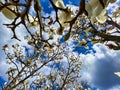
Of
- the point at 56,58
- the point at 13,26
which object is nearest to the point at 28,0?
the point at 13,26

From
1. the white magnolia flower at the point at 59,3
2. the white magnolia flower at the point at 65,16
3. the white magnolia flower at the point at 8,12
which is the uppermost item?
the white magnolia flower at the point at 59,3

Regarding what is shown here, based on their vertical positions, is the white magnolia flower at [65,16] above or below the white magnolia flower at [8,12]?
below

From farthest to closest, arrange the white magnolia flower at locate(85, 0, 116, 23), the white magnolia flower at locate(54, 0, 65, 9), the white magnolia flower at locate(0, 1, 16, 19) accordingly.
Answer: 1. the white magnolia flower at locate(0, 1, 16, 19)
2. the white magnolia flower at locate(54, 0, 65, 9)
3. the white magnolia flower at locate(85, 0, 116, 23)

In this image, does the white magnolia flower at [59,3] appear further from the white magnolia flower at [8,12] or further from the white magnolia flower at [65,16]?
the white magnolia flower at [8,12]

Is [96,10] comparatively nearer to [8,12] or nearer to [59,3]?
[59,3]

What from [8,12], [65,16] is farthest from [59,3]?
[8,12]

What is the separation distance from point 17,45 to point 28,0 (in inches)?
523

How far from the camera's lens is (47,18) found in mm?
2049

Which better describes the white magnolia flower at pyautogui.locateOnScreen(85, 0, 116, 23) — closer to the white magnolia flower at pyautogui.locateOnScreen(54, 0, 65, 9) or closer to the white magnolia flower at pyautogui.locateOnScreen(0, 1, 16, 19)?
the white magnolia flower at pyautogui.locateOnScreen(54, 0, 65, 9)

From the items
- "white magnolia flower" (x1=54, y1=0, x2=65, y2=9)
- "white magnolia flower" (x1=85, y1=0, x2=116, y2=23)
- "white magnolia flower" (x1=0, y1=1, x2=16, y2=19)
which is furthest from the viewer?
"white magnolia flower" (x1=0, y1=1, x2=16, y2=19)

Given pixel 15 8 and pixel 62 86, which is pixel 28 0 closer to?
pixel 15 8

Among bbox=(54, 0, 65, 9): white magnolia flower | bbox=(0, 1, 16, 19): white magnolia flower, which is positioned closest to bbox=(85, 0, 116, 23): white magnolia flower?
bbox=(54, 0, 65, 9): white magnolia flower

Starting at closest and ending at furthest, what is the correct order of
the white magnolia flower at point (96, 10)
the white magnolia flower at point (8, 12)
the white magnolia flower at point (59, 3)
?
the white magnolia flower at point (96, 10) < the white magnolia flower at point (59, 3) < the white magnolia flower at point (8, 12)

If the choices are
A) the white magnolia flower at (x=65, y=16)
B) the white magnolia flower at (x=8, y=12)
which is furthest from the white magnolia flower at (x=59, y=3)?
the white magnolia flower at (x=8, y=12)
